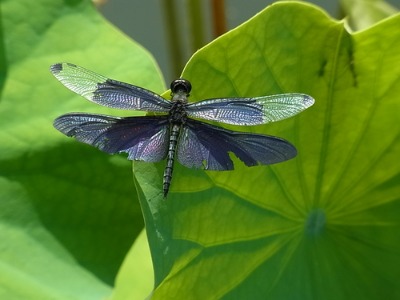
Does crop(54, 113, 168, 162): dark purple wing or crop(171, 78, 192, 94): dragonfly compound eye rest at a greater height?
crop(171, 78, 192, 94): dragonfly compound eye

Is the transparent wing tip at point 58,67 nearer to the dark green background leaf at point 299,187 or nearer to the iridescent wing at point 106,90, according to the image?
the iridescent wing at point 106,90

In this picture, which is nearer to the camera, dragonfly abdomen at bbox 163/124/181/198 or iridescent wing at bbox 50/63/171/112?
dragonfly abdomen at bbox 163/124/181/198

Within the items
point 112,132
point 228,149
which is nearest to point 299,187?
point 228,149

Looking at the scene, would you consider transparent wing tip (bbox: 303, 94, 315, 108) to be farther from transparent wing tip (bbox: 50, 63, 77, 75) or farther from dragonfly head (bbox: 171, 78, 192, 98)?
transparent wing tip (bbox: 50, 63, 77, 75)

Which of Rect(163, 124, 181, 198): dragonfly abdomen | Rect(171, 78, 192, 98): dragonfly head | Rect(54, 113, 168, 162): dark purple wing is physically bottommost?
Rect(54, 113, 168, 162): dark purple wing

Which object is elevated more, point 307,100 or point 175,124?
point 307,100

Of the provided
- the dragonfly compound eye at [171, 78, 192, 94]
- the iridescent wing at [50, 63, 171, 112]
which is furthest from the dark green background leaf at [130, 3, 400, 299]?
the iridescent wing at [50, 63, 171, 112]

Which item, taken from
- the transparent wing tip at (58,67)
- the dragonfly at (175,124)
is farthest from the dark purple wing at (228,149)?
the transparent wing tip at (58,67)

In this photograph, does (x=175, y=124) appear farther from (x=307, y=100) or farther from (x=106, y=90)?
(x=307, y=100)

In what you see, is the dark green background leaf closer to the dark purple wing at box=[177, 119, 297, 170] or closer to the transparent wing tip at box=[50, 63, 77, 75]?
the dark purple wing at box=[177, 119, 297, 170]
